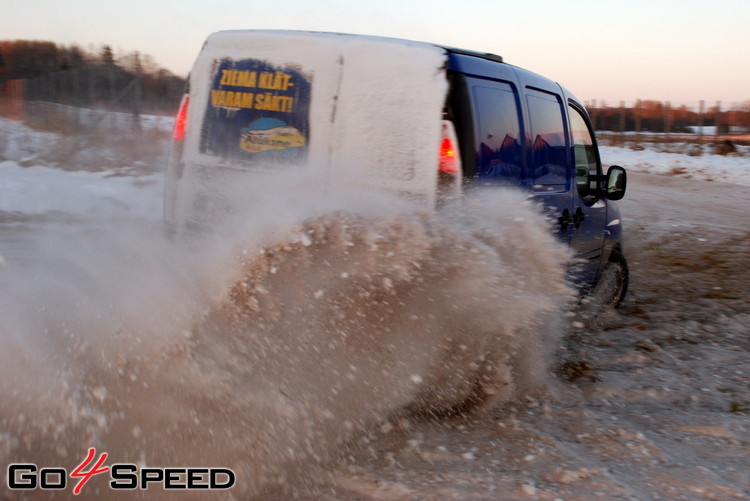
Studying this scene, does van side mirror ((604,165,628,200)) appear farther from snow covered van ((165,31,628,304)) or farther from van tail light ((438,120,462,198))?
van tail light ((438,120,462,198))

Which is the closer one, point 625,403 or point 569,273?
point 625,403

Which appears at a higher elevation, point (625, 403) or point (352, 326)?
point (352, 326)

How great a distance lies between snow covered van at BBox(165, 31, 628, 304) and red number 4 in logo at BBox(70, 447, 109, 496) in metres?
1.68

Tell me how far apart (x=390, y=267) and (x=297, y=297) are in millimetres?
442

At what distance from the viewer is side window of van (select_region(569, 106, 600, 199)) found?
526 cm

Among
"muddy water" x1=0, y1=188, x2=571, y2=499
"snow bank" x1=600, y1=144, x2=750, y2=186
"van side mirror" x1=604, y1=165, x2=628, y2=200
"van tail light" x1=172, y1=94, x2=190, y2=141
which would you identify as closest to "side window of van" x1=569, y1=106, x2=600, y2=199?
"van side mirror" x1=604, y1=165, x2=628, y2=200

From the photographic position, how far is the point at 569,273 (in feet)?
15.7

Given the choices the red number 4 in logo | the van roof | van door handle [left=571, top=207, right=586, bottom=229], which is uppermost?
the van roof

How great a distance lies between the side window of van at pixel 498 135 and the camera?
3836 mm

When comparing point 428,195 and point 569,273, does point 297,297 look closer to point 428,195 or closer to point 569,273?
point 428,195

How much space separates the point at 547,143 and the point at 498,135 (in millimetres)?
806

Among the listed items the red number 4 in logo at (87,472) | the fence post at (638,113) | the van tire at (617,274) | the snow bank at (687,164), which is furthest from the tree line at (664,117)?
the red number 4 in logo at (87,472)

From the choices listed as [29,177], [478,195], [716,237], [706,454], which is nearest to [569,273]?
[478,195]

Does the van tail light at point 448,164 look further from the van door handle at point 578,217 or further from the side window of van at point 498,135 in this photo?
the van door handle at point 578,217
